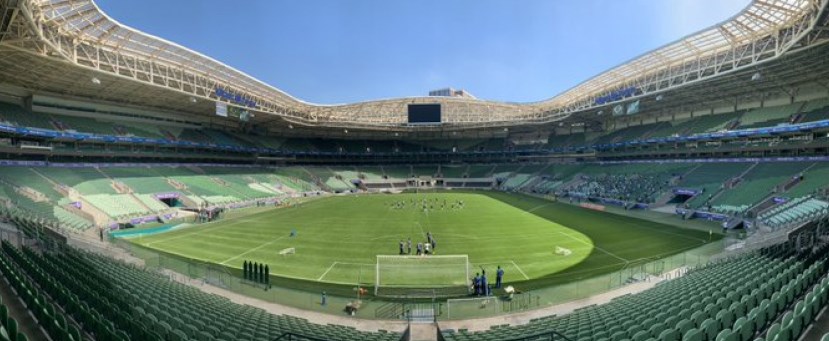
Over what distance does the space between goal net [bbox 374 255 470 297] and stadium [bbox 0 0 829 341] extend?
0.57ft

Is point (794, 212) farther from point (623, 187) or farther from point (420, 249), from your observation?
point (420, 249)

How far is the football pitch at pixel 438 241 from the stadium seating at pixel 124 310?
781cm

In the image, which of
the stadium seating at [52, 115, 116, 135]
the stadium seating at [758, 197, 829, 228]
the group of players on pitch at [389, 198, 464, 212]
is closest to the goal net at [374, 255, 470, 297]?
the stadium seating at [758, 197, 829, 228]

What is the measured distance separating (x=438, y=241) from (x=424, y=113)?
43152 mm

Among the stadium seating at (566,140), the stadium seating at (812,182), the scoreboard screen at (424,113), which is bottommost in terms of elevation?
the stadium seating at (812,182)

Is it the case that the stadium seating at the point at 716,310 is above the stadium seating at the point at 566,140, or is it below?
below

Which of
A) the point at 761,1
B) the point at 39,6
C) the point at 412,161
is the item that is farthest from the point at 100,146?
the point at 761,1

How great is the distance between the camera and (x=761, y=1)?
28484mm

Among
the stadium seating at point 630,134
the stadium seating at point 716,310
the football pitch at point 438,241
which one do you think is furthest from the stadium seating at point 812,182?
the stadium seating at point 716,310

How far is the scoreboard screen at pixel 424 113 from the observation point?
6869 cm

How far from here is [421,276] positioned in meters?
20.0

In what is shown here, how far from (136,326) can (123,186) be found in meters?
45.0

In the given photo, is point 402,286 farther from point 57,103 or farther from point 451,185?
point 451,185

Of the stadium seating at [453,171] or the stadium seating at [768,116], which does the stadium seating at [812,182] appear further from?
the stadium seating at [453,171]
